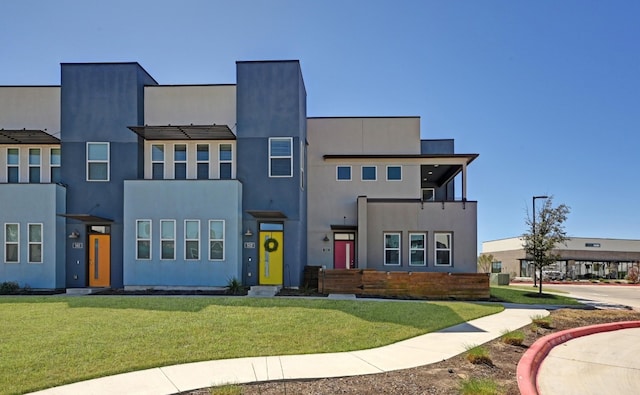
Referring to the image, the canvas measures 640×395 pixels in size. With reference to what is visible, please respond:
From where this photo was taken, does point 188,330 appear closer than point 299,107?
Yes

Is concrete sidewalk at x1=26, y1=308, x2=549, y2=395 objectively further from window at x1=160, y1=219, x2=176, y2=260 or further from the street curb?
window at x1=160, y1=219, x2=176, y2=260

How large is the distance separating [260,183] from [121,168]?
6.03m

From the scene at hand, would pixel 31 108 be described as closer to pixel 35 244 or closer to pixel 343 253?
pixel 35 244

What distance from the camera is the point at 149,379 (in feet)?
20.5

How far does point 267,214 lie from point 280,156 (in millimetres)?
2691

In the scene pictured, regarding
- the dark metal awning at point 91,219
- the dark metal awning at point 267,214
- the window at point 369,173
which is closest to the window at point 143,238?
the dark metal awning at point 91,219

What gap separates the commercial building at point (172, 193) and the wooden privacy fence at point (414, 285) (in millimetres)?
2987

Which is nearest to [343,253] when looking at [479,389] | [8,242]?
[8,242]

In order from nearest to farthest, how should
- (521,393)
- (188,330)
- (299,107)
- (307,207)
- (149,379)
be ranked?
(521,393) → (149,379) → (188,330) → (299,107) → (307,207)

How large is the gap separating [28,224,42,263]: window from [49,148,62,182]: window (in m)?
2.54

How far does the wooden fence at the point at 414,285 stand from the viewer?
54.7ft

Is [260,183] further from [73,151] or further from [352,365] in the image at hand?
[352,365]

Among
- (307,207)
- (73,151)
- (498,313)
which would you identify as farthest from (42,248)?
(498,313)

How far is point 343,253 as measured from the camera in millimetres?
22391
